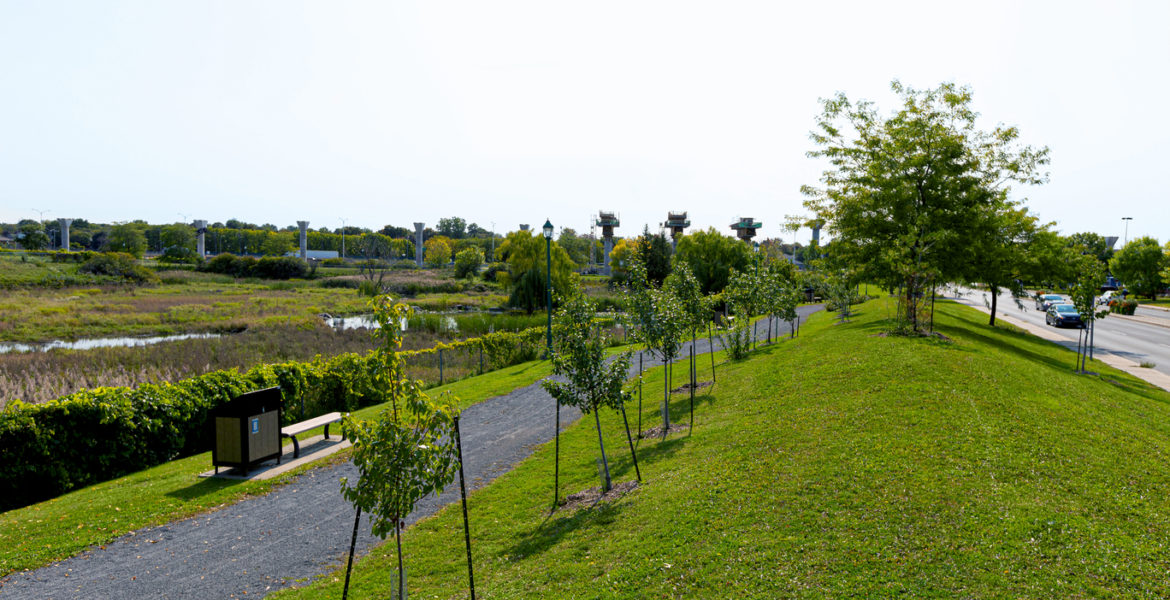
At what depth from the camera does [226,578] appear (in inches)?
298

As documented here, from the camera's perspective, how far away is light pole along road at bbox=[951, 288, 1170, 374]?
2409 centimetres

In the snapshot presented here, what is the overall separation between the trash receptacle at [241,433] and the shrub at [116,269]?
75.9 meters

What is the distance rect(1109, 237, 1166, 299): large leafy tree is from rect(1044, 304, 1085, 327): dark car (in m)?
29.9

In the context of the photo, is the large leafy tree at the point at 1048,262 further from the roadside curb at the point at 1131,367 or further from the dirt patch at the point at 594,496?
the dirt patch at the point at 594,496

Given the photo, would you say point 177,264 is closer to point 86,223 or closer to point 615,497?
point 615,497

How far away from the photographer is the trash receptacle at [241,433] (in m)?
11.7

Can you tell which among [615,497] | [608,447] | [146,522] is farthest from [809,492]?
[146,522]

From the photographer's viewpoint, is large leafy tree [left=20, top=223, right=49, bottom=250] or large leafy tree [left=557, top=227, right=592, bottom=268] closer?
large leafy tree [left=20, top=223, right=49, bottom=250]

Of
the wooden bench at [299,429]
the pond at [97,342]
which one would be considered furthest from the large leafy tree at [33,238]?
the wooden bench at [299,429]

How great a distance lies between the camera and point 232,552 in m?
8.37

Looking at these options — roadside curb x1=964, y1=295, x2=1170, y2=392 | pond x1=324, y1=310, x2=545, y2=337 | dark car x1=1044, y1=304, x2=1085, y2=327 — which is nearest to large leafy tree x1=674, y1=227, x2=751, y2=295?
pond x1=324, y1=310, x2=545, y2=337

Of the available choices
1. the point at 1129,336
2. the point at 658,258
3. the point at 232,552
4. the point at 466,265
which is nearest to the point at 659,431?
the point at 232,552

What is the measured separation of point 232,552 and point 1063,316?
4254cm

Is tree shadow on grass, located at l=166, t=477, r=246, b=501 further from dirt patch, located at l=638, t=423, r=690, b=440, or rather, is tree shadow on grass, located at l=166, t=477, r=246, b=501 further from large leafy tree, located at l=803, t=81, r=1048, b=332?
large leafy tree, located at l=803, t=81, r=1048, b=332
